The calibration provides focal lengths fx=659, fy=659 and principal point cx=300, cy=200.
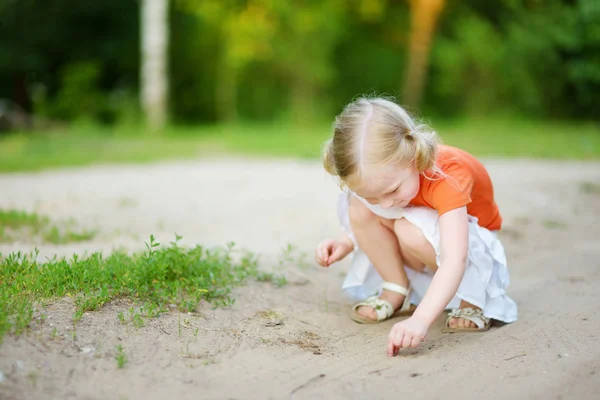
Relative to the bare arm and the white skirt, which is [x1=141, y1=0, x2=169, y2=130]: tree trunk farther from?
the bare arm

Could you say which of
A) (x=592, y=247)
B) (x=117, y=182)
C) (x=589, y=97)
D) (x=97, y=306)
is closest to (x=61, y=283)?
(x=97, y=306)

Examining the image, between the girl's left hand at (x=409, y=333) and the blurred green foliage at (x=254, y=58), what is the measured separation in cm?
989

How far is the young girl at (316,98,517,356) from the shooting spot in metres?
2.18

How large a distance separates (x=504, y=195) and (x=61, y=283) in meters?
3.20

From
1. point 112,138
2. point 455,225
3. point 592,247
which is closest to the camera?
point 455,225

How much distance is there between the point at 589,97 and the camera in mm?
8297

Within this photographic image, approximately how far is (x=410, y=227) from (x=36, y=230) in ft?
7.53

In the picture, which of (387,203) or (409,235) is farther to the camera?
(409,235)

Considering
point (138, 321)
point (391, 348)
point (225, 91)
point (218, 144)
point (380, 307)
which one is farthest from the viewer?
point (225, 91)

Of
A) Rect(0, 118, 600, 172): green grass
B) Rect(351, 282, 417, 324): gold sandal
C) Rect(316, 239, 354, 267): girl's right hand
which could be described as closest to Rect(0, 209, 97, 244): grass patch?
Rect(316, 239, 354, 267): girl's right hand

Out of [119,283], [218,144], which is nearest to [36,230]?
[119,283]

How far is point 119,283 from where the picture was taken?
8.12 feet

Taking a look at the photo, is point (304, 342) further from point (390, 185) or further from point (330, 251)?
point (390, 185)

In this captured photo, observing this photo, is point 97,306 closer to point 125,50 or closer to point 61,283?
point 61,283
